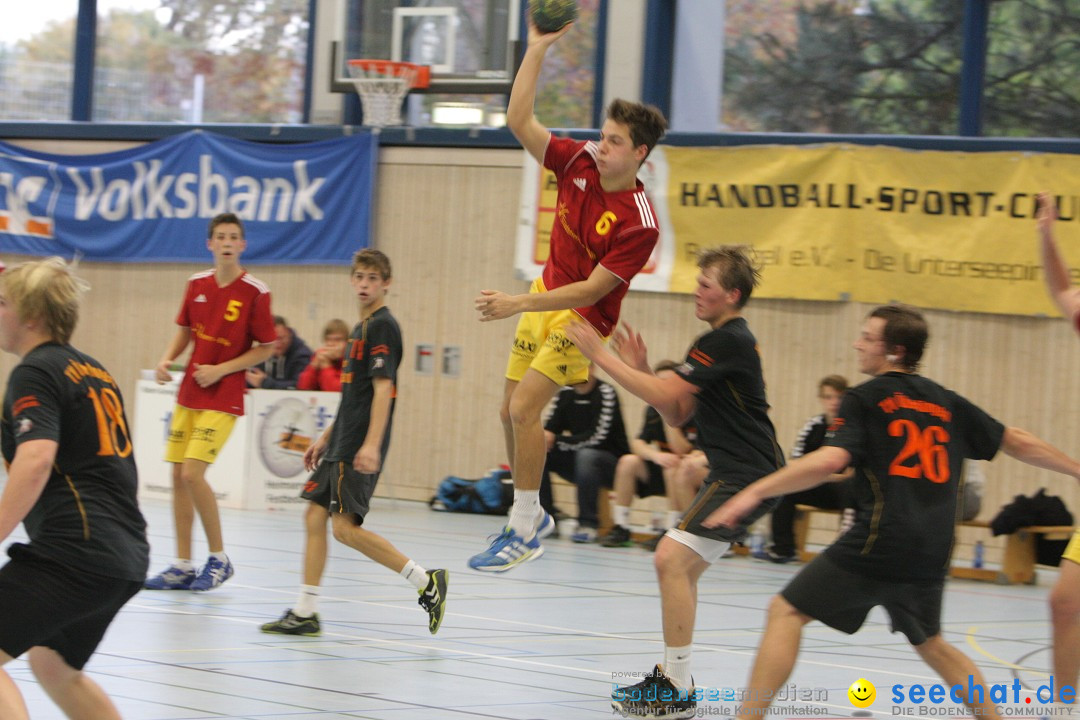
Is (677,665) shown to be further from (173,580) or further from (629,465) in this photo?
(629,465)

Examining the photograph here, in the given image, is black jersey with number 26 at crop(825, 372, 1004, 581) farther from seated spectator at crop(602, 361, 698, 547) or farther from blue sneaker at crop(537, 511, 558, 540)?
seated spectator at crop(602, 361, 698, 547)

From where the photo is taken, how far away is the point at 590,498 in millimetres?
12844

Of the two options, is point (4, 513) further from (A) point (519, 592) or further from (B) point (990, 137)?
(B) point (990, 137)

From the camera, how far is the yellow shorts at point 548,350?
6.48 meters

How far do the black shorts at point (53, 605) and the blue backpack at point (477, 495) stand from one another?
1024 centimetres

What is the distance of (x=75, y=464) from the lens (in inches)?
159

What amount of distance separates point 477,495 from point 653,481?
268cm

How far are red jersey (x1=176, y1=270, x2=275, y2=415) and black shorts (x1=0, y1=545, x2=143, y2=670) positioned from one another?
4.68 meters

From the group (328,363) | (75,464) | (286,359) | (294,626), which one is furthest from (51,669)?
(286,359)

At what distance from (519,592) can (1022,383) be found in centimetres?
590

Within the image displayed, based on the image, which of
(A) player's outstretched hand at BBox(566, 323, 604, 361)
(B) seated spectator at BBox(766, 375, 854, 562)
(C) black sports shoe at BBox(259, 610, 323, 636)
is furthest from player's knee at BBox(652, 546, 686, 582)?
(B) seated spectator at BBox(766, 375, 854, 562)

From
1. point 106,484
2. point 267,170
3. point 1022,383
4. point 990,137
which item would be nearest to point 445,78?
point 267,170

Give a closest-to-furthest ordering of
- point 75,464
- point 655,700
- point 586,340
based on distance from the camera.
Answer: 1. point 75,464
2. point 586,340
3. point 655,700

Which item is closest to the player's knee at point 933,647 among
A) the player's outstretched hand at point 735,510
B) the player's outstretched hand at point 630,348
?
the player's outstretched hand at point 735,510
